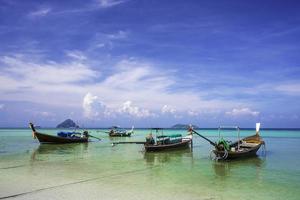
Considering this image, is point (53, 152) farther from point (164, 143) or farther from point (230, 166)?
point (230, 166)

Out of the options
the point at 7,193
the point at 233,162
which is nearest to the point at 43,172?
the point at 7,193

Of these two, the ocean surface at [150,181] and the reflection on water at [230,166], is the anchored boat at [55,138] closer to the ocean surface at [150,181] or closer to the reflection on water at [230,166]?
the ocean surface at [150,181]

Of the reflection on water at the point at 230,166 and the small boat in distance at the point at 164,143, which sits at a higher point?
the small boat in distance at the point at 164,143

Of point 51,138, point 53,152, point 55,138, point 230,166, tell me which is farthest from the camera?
point 55,138

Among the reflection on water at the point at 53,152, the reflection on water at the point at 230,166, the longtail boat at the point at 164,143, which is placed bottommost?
the reflection on water at the point at 230,166

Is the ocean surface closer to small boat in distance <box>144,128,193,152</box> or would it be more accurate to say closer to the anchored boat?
small boat in distance <box>144,128,193,152</box>

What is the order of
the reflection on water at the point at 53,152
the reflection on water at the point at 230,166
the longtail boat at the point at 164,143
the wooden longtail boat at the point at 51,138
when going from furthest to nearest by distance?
1. the wooden longtail boat at the point at 51,138
2. the longtail boat at the point at 164,143
3. the reflection on water at the point at 53,152
4. the reflection on water at the point at 230,166

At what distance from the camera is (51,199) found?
35.7 feet

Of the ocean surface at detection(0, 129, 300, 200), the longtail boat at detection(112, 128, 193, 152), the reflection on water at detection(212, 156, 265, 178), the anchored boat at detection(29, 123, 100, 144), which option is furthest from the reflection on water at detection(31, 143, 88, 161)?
the reflection on water at detection(212, 156, 265, 178)

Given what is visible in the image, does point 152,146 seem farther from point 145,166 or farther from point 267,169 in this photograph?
point 267,169

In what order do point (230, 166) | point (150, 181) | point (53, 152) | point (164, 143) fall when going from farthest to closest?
1. point (164, 143)
2. point (53, 152)
3. point (230, 166)
4. point (150, 181)

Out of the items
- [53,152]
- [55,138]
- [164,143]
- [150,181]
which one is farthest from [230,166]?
[55,138]

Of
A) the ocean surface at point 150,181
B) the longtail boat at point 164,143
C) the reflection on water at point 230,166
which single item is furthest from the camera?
the longtail boat at point 164,143

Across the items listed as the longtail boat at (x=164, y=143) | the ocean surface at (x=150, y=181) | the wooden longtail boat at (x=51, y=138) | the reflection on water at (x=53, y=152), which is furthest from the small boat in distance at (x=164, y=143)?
the wooden longtail boat at (x=51, y=138)
